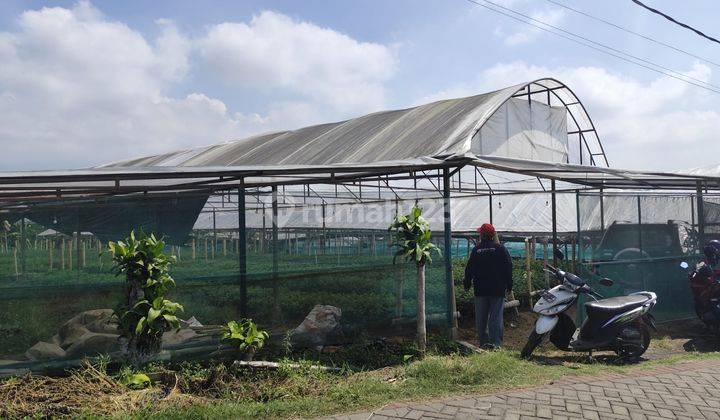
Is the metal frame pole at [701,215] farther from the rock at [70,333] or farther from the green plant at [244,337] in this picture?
the rock at [70,333]

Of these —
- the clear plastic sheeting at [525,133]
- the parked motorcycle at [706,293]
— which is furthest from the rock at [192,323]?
the clear plastic sheeting at [525,133]

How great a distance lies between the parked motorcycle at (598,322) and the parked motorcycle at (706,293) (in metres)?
1.59

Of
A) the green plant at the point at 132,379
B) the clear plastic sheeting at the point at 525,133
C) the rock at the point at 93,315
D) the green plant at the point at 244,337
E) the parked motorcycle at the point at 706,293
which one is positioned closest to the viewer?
the green plant at the point at 132,379

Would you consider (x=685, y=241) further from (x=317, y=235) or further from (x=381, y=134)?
(x=317, y=235)

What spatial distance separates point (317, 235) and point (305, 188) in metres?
3.38

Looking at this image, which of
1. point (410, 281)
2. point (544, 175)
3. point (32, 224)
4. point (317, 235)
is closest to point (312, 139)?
point (317, 235)

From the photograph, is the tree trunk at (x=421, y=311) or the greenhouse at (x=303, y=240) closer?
the greenhouse at (x=303, y=240)

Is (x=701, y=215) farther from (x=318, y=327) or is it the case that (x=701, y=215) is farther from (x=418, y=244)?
(x=318, y=327)

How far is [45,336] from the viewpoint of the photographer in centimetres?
560

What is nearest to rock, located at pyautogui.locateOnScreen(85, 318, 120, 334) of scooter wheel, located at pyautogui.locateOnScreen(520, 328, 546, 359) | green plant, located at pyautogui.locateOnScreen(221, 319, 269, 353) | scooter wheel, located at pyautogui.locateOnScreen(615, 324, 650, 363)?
green plant, located at pyautogui.locateOnScreen(221, 319, 269, 353)

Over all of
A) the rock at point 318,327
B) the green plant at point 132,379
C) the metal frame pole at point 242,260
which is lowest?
the green plant at point 132,379

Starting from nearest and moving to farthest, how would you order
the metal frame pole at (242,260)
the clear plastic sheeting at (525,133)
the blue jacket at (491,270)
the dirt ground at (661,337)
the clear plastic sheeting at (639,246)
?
the metal frame pole at (242,260), the blue jacket at (491,270), the dirt ground at (661,337), the clear plastic sheeting at (639,246), the clear plastic sheeting at (525,133)

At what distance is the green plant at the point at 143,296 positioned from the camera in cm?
548

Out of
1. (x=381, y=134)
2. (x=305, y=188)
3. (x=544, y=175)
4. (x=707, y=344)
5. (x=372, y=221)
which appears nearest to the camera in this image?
(x=707, y=344)
